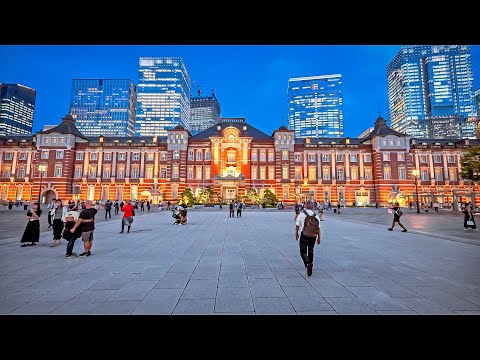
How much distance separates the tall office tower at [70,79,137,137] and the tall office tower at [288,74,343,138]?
98715 millimetres

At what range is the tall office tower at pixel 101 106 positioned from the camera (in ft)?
415

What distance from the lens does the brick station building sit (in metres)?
48.4

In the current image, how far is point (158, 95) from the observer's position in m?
128

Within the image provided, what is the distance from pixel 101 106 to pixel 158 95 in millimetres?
30391

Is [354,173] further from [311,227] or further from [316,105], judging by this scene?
[316,105]

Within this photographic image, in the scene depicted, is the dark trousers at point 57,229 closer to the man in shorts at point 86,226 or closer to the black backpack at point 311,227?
the man in shorts at point 86,226

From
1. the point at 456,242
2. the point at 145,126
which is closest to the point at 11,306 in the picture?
the point at 456,242

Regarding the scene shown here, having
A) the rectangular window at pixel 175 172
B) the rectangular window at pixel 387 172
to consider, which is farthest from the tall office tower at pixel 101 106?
the rectangular window at pixel 387 172

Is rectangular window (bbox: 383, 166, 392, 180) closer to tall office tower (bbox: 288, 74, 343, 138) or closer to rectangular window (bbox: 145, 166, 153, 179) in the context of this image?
rectangular window (bbox: 145, 166, 153, 179)

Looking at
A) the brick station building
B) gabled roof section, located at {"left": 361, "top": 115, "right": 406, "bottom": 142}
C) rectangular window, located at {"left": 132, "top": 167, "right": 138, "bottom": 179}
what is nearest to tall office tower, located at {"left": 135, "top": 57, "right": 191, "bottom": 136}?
the brick station building

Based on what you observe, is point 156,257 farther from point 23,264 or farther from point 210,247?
point 23,264

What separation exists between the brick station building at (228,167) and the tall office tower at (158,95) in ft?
262
